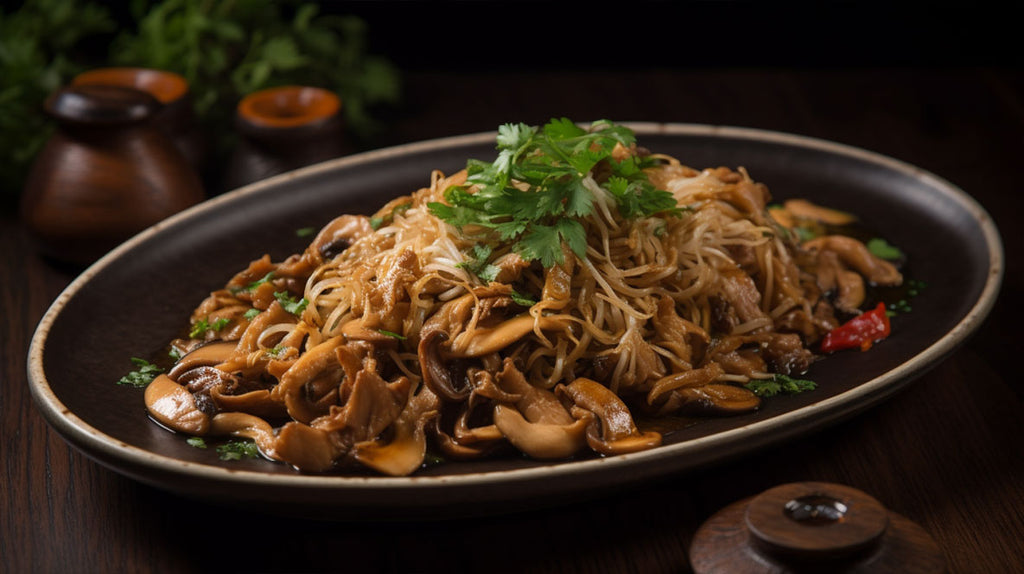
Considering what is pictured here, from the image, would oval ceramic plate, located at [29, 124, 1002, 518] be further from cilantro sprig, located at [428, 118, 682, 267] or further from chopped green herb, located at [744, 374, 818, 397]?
cilantro sprig, located at [428, 118, 682, 267]

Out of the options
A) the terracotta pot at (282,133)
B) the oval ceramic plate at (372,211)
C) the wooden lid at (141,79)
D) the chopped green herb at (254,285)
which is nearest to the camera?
the oval ceramic plate at (372,211)

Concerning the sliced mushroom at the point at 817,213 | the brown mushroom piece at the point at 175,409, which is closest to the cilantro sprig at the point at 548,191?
the brown mushroom piece at the point at 175,409

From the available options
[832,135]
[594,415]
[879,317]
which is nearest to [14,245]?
[594,415]

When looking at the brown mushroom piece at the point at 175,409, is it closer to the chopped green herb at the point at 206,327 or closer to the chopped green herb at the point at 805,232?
the chopped green herb at the point at 206,327

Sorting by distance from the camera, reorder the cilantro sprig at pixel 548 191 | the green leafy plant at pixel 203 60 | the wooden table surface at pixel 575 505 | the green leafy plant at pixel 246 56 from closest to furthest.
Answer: the wooden table surface at pixel 575 505 < the cilantro sprig at pixel 548 191 < the green leafy plant at pixel 203 60 < the green leafy plant at pixel 246 56

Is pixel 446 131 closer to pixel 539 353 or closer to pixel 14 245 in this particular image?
pixel 14 245

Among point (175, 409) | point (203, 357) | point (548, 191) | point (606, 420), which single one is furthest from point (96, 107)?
Answer: point (606, 420)
